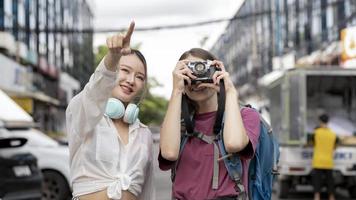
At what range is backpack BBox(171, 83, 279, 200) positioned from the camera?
10.0 ft

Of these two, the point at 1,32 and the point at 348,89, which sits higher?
the point at 1,32

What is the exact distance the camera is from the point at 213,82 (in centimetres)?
306

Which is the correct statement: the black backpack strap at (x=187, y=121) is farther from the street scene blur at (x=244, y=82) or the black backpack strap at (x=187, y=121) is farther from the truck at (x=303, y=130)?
the truck at (x=303, y=130)

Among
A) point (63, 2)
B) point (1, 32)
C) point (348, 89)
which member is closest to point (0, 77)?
point (1, 32)

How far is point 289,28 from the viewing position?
49.3 metres

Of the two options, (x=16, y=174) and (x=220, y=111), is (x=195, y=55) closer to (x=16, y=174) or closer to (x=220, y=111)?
(x=220, y=111)

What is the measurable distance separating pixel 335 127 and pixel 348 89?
1004mm

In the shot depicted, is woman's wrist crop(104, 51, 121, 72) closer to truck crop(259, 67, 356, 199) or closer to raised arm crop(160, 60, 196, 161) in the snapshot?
raised arm crop(160, 60, 196, 161)

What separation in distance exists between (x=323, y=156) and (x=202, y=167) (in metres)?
9.22

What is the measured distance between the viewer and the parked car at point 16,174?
6.79 meters

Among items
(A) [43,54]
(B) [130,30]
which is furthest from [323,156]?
(A) [43,54]

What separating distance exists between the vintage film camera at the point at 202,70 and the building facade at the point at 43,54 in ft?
65.5

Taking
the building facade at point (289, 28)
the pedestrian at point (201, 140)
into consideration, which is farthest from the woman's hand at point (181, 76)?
the building facade at point (289, 28)

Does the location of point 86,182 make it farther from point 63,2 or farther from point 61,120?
point 63,2
